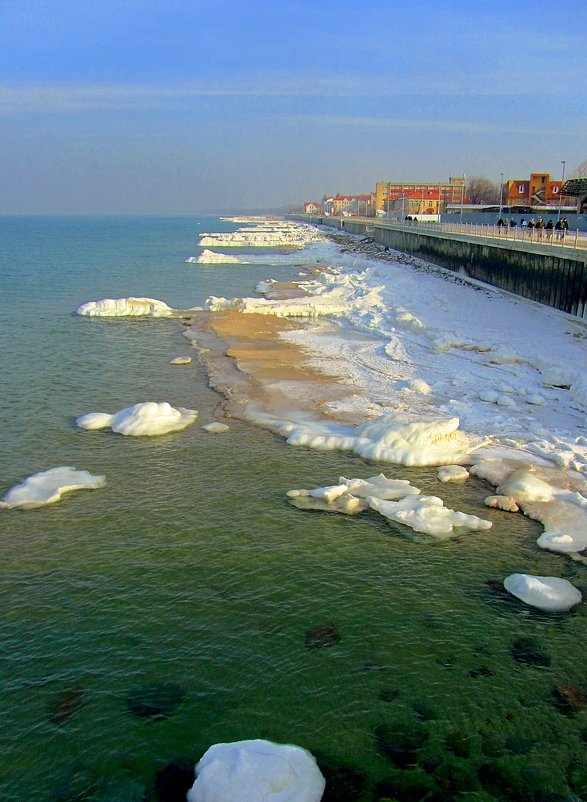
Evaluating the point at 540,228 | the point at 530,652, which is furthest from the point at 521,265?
the point at 530,652

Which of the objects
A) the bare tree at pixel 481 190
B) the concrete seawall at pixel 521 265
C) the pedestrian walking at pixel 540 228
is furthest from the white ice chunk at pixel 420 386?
the bare tree at pixel 481 190

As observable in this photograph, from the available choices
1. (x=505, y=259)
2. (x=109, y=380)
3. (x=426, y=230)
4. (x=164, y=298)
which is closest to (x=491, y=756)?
(x=109, y=380)

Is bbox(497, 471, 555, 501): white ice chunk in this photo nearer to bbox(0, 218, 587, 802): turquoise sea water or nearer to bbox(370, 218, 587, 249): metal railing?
bbox(0, 218, 587, 802): turquoise sea water

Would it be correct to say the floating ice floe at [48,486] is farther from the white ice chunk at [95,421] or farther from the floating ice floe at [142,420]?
the white ice chunk at [95,421]

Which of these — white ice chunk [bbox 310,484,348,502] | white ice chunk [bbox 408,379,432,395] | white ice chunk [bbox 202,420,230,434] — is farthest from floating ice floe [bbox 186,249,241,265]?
white ice chunk [bbox 310,484,348,502]

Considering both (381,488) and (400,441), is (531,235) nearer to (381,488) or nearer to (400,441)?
(400,441)

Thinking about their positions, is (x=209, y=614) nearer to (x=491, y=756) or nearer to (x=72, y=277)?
(x=491, y=756)
